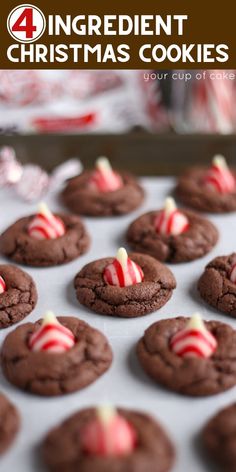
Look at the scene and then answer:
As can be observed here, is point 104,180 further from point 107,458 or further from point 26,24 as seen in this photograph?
point 107,458

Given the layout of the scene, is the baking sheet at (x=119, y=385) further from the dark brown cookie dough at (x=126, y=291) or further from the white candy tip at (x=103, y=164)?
the white candy tip at (x=103, y=164)

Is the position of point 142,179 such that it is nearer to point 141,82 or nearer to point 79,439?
point 141,82

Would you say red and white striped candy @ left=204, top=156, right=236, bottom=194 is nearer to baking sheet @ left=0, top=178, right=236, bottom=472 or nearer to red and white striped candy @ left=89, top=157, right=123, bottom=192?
baking sheet @ left=0, top=178, right=236, bottom=472

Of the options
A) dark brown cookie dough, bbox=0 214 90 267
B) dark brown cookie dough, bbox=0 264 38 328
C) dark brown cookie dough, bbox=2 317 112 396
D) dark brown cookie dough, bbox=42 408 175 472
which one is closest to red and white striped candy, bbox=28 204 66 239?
dark brown cookie dough, bbox=0 214 90 267

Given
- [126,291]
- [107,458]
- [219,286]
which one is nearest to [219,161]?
A: [219,286]

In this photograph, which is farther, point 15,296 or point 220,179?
point 220,179

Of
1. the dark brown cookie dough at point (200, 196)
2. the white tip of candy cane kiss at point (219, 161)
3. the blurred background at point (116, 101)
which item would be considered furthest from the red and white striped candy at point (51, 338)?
the blurred background at point (116, 101)
